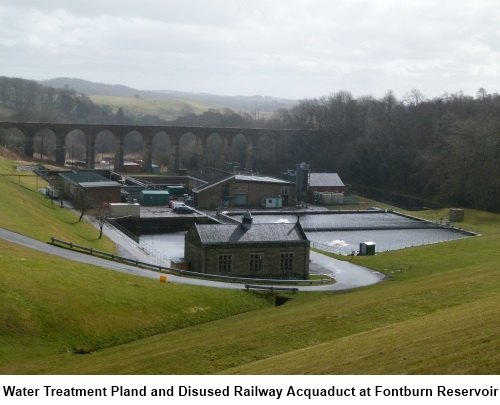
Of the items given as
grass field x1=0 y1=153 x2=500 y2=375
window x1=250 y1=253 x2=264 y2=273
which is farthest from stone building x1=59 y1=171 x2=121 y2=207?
grass field x1=0 y1=153 x2=500 y2=375

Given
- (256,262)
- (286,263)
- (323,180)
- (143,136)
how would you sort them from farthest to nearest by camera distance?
(143,136) → (323,180) → (286,263) → (256,262)

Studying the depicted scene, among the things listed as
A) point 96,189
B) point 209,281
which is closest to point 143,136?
point 96,189

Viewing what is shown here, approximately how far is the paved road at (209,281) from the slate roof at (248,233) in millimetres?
2637

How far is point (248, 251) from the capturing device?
41469mm

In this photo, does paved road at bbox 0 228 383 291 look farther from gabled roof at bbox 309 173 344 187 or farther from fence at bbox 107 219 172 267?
gabled roof at bbox 309 173 344 187

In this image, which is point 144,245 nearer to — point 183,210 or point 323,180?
point 183,210

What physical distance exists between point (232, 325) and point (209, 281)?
904cm

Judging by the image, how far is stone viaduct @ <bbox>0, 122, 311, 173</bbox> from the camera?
10194cm

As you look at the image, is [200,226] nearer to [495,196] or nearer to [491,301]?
[491,301]

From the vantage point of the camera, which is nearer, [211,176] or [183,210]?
[183,210]

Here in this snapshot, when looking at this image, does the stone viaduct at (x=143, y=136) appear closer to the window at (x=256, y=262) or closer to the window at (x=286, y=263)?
the window at (x=286, y=263)

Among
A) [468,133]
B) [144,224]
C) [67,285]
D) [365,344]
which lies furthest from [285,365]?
[468,133]

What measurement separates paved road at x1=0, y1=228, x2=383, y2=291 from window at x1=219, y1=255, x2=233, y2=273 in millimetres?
2778

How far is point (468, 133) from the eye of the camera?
84.7 metres
